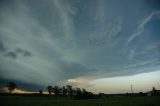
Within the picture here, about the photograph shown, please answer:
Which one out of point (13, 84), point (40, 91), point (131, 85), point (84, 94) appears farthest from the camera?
point (40, 91)

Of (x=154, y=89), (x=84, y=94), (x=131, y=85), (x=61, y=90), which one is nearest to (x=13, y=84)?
(x=61, y=90)

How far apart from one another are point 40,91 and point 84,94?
74.2 metres

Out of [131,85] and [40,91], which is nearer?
[131,85]

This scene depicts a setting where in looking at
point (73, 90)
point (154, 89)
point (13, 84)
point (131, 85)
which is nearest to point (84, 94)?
point (131, 85)

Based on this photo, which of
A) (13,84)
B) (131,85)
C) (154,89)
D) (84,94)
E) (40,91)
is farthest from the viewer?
(40,91)

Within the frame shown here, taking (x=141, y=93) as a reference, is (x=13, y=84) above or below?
above

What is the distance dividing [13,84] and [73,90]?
A: 4971cm

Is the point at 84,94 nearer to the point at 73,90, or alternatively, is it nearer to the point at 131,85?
the point at 131,85

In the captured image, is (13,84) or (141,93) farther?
(13,84)

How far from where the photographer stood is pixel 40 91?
530 ft

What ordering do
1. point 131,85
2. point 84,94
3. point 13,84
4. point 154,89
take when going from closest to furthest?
1. point 84,94
2. point 131,85
3. point 154,89
4. point 13,84

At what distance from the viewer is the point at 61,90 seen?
162m

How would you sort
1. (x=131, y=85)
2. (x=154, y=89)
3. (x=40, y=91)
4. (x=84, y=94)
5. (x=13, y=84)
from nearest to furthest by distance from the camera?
(x=84, y=94), (x=131, y=85), (x=154, y=89), (x=13, y=84), (x=40, y=91)

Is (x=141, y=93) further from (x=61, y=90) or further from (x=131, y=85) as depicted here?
(x=61, y=90)
